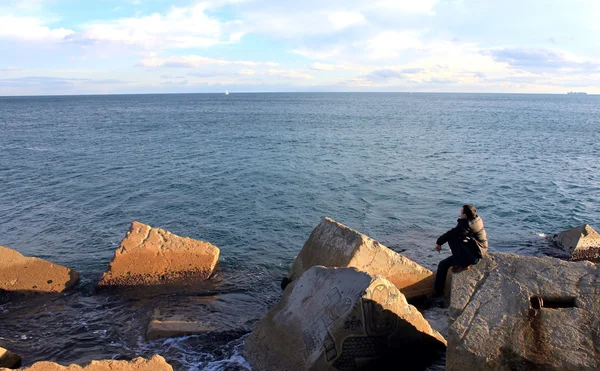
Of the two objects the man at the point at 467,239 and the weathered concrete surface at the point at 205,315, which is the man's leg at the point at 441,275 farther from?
the weathered concrete surface at the point at 205,315

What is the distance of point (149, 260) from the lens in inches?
444

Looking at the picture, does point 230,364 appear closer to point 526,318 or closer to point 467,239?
point 467,239

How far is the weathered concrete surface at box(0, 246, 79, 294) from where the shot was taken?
36.3 ft

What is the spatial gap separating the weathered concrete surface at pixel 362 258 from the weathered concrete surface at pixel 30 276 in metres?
5.95

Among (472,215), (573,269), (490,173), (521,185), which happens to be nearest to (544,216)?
(521,185)

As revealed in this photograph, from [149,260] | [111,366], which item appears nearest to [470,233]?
[111,366]

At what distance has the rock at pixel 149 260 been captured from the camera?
36.7ft

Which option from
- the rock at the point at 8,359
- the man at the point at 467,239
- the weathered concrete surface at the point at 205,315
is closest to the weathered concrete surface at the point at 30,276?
the weathered concrete surface at the point at 205,315

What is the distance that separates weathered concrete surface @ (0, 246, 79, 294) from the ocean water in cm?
41

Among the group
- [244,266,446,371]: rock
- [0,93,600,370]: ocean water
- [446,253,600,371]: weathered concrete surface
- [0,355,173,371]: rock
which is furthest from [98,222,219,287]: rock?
[446,253,600,371]: weathered concrete surface

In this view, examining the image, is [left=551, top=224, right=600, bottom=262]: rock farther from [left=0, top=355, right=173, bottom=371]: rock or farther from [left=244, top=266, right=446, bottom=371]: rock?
[left=0, top=355, right=173, bottom=371]: rock

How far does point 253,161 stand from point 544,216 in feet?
59.9

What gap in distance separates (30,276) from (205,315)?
4710 mm

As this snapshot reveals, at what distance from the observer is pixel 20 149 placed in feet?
115
